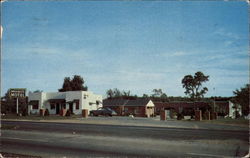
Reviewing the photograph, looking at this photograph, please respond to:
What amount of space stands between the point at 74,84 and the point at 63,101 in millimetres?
34604

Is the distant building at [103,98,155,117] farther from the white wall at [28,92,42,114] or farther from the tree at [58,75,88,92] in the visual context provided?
the tree at [58,75,88,92]

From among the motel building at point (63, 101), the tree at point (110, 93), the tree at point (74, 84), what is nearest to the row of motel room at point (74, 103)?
the motel building at point (63, 101)

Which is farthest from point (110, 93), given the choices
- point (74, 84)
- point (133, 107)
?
point (133, 107)

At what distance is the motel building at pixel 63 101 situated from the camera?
164 feet

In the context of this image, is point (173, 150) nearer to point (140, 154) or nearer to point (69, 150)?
point (140, 154)

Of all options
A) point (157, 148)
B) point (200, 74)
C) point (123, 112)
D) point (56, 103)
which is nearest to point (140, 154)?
point (157, 148)

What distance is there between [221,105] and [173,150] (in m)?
58.0

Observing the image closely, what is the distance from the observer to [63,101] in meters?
51.4

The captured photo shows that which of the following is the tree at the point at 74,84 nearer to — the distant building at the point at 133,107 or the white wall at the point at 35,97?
the distant building at the point at 133,107

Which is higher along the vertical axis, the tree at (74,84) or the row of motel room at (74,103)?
the tree at (74,84)

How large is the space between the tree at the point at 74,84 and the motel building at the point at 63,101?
3112cm

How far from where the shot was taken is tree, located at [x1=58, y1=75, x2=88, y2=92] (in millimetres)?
84844

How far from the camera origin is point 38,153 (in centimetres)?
945

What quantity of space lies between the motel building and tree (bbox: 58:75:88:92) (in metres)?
31.1
